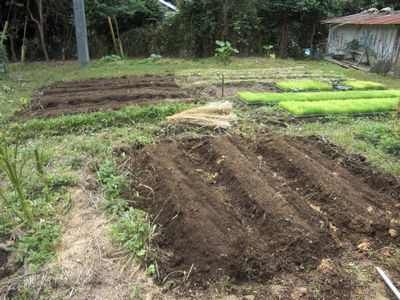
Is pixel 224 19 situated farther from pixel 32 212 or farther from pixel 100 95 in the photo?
pixel 32 212

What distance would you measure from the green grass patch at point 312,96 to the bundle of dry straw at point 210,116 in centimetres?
97

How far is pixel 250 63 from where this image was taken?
10.0m

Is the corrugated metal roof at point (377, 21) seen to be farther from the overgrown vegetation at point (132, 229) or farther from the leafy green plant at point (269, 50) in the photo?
the overgrown vegetation at point (132, 229)

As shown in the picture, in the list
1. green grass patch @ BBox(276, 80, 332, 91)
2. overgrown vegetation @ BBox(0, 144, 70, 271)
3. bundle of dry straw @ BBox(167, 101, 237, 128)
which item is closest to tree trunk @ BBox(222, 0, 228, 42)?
green grass patch @ BBox(276, 80, 332, 91)

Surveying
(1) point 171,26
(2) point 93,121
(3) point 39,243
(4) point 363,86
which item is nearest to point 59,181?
(3) point 39,243

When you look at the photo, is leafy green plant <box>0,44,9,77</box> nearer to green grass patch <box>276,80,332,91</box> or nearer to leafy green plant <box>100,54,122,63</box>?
leafy green plant <box>100,54,122,63</box>

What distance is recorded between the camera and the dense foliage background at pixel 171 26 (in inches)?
425

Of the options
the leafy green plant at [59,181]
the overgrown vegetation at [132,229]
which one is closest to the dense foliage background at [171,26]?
the leafy green plant at [59,181]

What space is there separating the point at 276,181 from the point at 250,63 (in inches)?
288

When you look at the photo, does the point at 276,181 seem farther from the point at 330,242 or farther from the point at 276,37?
the point at 276,37

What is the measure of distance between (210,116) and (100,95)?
2.31 m

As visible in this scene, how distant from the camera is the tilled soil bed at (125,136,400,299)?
2.26 m

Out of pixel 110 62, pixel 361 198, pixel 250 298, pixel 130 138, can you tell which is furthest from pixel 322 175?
pixel 110 62

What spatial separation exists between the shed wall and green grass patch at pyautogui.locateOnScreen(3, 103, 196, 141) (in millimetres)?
6773
